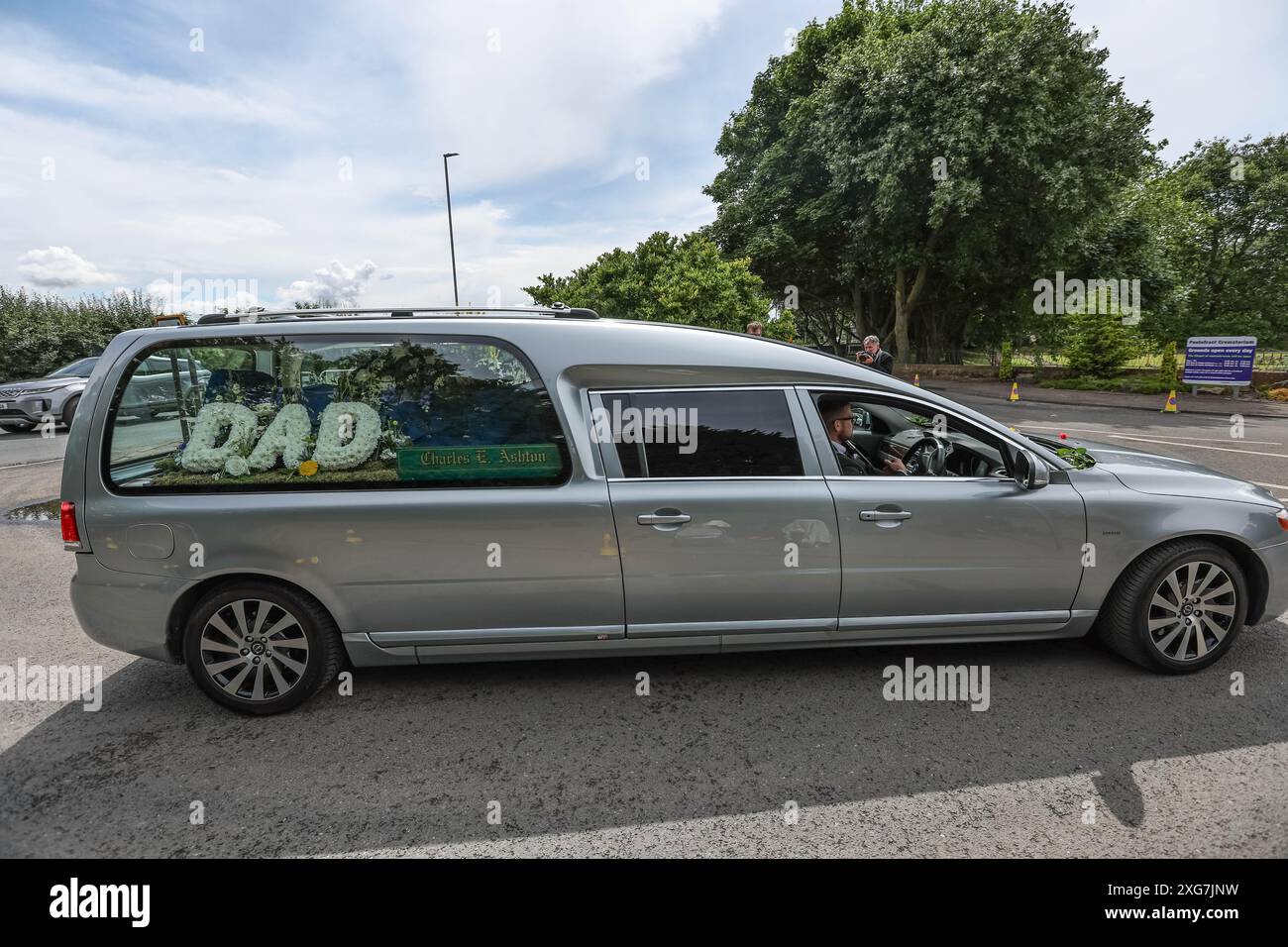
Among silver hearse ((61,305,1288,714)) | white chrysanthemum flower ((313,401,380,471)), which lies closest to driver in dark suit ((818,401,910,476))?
silver hearse ((61,305,1288,714))

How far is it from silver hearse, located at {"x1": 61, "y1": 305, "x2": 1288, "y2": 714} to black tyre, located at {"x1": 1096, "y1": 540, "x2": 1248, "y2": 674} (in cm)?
2

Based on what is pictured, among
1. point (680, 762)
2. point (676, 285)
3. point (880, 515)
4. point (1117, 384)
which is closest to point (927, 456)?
point (880, 515)

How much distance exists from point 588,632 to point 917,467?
2021 millimetres

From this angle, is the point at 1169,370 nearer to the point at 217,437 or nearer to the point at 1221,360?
the point at 1221,360

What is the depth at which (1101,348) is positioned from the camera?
22.4 meters

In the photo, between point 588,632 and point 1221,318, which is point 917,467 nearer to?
point 588,632

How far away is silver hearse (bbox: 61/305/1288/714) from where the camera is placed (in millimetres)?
3133

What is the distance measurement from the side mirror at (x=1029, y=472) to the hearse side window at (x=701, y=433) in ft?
3.53

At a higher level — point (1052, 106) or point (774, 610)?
point (1052, 106)

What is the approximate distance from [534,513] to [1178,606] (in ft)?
10.7
